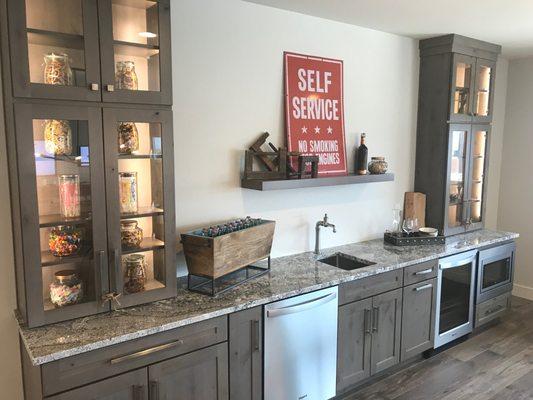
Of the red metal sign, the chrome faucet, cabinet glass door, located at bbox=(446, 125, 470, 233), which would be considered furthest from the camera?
cabinet glass door, located at bbox=(446, 125, 470, 233)

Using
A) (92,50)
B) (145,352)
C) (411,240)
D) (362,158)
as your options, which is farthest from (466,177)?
(92,50)

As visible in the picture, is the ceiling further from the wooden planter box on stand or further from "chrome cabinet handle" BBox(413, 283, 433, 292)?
"chrome cabinet handle" BBox(413, 283, 433, 292)

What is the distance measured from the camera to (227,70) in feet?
9.16

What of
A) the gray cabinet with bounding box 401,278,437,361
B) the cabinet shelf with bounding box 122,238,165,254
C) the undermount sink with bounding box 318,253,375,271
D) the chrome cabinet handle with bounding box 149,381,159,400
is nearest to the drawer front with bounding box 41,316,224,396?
the chrome cabinet handle with bounding box 149,381,159,400

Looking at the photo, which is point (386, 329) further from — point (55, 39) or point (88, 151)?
point (55, 39)

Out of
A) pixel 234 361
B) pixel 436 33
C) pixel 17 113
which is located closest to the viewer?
pixel 17 113

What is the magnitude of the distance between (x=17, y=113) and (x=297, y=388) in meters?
2.07

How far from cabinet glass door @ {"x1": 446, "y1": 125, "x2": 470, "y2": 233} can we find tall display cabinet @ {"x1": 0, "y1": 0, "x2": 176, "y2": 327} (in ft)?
8.71

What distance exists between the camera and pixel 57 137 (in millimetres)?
1937

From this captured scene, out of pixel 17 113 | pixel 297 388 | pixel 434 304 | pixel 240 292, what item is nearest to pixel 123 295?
pixel 240 292

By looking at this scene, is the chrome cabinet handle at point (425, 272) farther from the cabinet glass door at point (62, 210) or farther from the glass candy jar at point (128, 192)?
the cabinet glass door at point (62, 210)

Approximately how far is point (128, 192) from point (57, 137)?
410mm

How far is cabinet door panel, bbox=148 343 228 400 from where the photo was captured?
80.7 inches

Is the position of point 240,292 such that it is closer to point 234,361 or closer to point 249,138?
point 234,361
